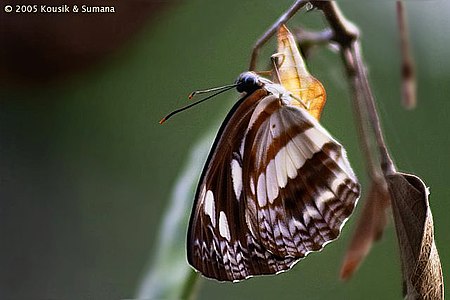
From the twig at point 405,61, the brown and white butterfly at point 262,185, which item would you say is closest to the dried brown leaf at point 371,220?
the brown and white butterfly at point 262,185

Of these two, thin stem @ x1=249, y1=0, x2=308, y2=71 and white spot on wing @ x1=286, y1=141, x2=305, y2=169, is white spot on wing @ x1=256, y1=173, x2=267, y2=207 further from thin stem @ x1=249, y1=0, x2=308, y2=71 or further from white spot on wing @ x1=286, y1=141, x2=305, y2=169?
thin stem @ x1=249, y1=0, x2=308, y2=71

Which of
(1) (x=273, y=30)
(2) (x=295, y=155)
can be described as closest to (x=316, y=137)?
(2) (x=295, y=155)

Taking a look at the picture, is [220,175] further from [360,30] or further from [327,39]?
[360,30]

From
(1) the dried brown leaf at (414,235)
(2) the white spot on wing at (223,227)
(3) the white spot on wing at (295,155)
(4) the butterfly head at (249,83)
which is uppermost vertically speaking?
(4) the butterfly head at (249,83)

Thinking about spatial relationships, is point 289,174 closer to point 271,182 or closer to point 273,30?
point 271,182

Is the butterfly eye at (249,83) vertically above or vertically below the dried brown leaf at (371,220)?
above

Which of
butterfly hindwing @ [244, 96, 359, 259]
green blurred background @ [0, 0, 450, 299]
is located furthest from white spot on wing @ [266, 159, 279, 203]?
green blurred background @ [0, 0, 450, 299]

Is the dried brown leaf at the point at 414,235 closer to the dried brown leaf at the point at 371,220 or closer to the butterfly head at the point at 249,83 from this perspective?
the dried brown leaf at the point at 371,220

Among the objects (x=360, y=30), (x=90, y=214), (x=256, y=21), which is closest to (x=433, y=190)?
(x=360, y=30)
